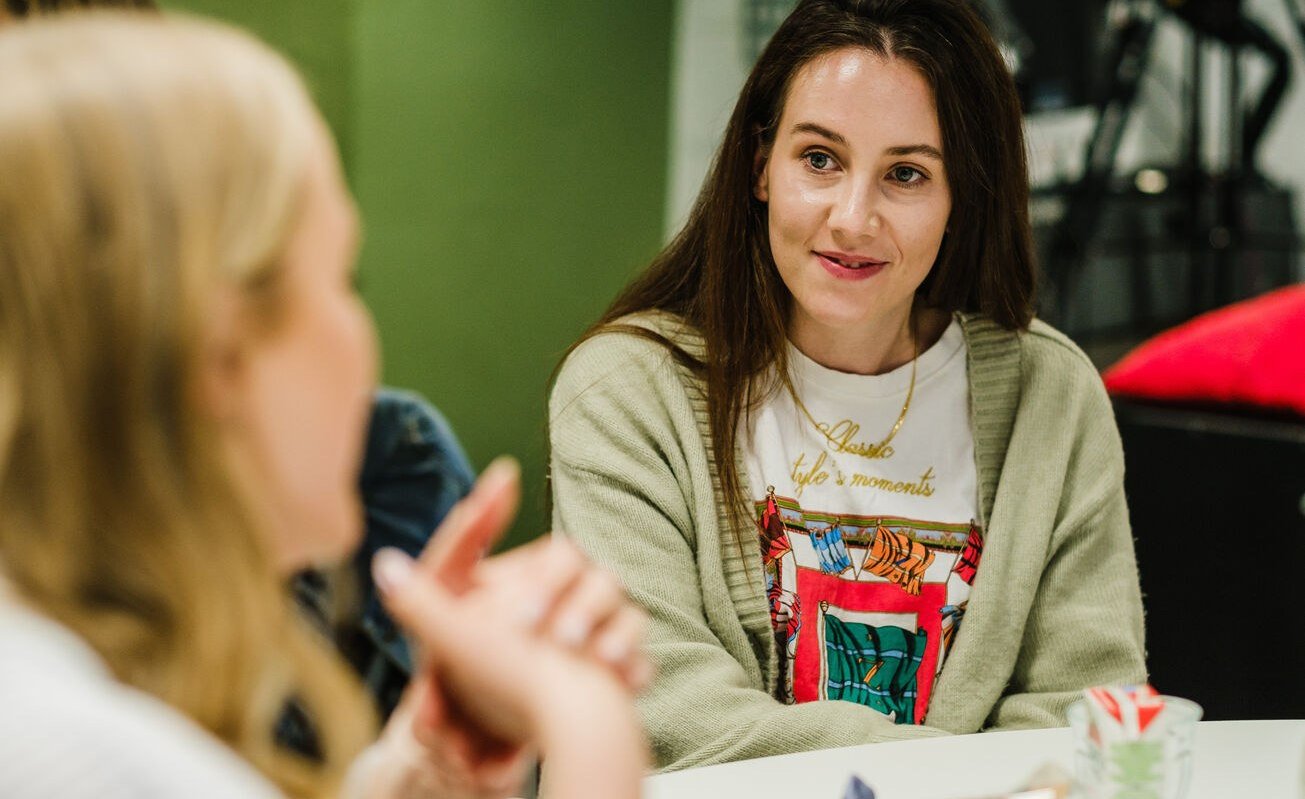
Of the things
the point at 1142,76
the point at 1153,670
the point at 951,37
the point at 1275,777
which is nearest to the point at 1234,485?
the point at 1153,670

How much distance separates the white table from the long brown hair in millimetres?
483

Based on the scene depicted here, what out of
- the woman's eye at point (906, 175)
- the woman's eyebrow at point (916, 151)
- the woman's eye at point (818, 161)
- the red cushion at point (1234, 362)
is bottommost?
the red cushion at point (1234, 362)

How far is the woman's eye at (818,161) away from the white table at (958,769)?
73cm

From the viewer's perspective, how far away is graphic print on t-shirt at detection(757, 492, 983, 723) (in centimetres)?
158

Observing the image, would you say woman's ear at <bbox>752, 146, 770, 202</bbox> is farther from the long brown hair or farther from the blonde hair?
the blonde hair

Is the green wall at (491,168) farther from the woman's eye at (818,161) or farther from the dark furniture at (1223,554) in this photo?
the woman's eye at (818,161)

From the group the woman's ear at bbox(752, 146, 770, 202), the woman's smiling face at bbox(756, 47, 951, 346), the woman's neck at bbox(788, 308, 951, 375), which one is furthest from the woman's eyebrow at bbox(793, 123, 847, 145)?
the woman's neck at bbox(788, 308, 951, 375)

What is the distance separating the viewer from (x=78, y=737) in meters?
0.52

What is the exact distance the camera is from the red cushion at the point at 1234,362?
267cm

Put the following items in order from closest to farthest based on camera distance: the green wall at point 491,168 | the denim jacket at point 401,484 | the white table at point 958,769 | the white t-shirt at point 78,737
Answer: the white t-shirt at point 78,737
the white table at point 958,769
the denim jacket at point 401,484
the green wall at point 491,168

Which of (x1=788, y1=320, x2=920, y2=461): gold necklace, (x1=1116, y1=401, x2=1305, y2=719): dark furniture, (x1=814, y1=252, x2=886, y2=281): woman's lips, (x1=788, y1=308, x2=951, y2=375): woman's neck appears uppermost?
(x1=814, y1=252, x2=886, y2=281): woman's lips

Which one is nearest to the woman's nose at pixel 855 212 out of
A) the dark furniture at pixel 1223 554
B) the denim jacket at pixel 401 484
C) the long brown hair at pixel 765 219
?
the long brown hair at pixel 765 219

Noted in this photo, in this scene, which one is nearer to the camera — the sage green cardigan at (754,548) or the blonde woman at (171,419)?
the blonde woman at (171,419)

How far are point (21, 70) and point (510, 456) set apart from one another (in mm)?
3200
